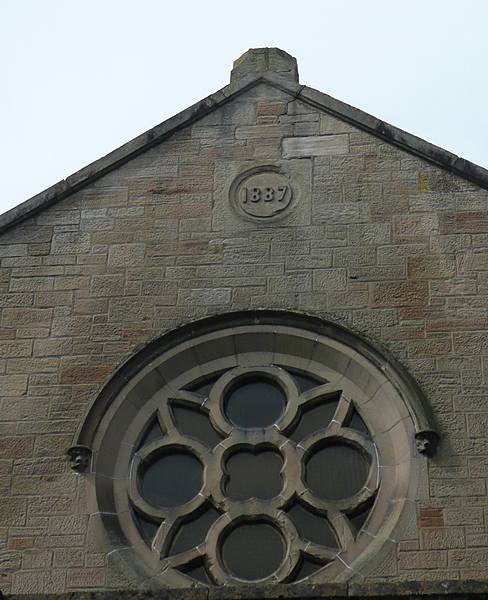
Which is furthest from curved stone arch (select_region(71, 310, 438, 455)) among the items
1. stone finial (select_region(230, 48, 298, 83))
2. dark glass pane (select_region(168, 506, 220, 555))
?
stone finial (select_region(230, 48, 298, 83))

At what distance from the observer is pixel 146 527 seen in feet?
37.1

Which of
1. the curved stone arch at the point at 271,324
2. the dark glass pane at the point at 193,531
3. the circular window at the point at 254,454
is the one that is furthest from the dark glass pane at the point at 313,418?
the dark glass pane at the point at 193,531

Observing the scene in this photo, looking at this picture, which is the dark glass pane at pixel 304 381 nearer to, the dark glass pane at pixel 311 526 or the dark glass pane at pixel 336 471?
the dark glass pane at pixel 336 471

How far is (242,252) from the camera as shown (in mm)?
12367

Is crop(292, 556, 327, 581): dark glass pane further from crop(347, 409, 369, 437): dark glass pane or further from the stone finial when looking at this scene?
the stone finial

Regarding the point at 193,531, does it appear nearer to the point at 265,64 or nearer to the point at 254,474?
the point at 254,474

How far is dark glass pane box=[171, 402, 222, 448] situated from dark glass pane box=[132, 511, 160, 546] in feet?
2.50

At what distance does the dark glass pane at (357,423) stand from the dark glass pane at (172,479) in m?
1.17

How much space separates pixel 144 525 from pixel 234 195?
2.93 m

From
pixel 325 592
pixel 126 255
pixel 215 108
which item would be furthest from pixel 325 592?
pixel 215 108

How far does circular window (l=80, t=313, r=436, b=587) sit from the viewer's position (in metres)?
11.0

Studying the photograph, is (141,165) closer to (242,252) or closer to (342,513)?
(242,252)

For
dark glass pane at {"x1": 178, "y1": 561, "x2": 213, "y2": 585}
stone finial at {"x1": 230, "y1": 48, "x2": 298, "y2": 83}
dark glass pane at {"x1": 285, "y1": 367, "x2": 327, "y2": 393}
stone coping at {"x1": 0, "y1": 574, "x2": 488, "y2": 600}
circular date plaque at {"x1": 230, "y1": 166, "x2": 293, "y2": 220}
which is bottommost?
stone coping at {"x1": 0, "y1": 574, "x2": 488, "y2": 600}

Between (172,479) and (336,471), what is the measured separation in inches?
48.0
